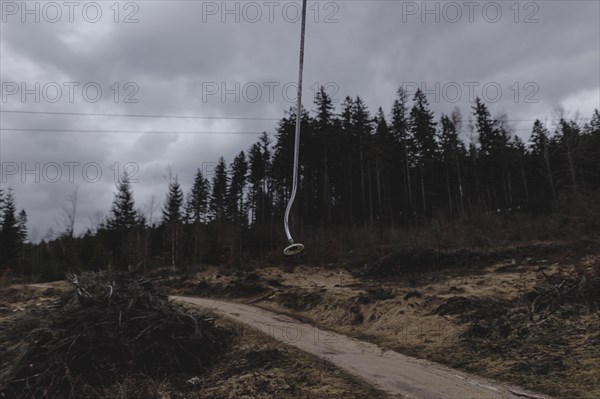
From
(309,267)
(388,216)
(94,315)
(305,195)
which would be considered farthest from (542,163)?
(94,315)

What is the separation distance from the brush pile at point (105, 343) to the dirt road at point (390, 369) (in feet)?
8.69

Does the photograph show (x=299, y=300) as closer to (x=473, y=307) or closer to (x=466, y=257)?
(x=473, y=307)

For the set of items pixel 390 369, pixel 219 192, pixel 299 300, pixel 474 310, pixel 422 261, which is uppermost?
pixel 219 192

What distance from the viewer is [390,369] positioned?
30.0ft

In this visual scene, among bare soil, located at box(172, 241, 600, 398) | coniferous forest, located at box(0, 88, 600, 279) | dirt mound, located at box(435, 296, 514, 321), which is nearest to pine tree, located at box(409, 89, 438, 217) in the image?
coniferous forest, located at box(0, 88, 600, 279)

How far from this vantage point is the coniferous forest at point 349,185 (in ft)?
146

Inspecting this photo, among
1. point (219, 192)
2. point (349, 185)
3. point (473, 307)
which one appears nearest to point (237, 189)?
point (219, 192)

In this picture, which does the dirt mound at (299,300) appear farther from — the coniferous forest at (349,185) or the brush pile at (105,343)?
the coniferous forest at (349,185)

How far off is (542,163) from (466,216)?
24581 mm

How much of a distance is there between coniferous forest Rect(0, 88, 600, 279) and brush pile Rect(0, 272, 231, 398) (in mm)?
27705

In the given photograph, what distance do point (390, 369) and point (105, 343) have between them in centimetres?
704

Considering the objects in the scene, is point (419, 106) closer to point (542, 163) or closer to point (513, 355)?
point (542, 163)

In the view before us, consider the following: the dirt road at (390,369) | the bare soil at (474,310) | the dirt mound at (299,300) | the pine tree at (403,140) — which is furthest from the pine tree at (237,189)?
the dirt road at (390,369)

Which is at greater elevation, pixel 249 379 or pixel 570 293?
pixel 570 293
